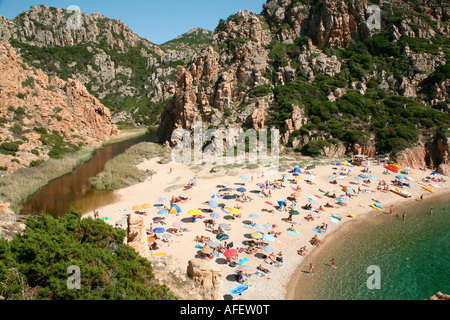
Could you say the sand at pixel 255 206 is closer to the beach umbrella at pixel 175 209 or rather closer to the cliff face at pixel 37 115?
the beach umbrella at pixel 175 209

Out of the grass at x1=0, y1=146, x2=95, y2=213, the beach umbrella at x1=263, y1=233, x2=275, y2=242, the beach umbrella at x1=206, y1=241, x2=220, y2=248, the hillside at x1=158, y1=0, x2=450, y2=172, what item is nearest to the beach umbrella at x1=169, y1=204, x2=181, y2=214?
the beach umbrella at x1=206, y1=241, x2=220, y2=248

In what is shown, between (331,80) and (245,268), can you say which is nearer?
(245,268)

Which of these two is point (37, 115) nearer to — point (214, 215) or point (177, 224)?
point (177, 224)

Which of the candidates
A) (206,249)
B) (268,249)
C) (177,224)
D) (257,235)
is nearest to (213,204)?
(177,224)

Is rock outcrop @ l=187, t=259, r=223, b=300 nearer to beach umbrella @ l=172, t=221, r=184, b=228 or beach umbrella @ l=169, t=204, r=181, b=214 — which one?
beach umbrella @ l=172, t=221, r=184, b=228
